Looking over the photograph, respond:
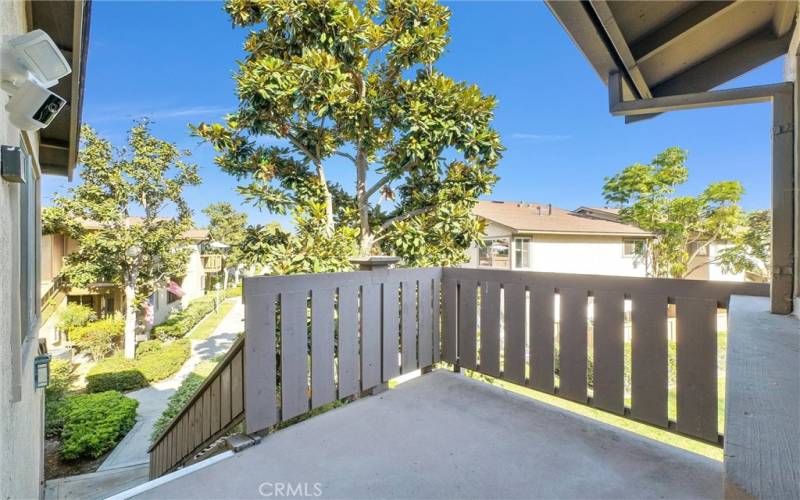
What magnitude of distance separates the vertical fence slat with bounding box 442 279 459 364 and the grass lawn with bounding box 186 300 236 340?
559 inches

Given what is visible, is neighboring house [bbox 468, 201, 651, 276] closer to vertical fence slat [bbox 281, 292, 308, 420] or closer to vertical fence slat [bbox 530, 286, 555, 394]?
vertical fence slat [bbox 530, 286, 555, 394]

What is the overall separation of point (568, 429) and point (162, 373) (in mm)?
11774

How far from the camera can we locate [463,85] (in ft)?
17.2

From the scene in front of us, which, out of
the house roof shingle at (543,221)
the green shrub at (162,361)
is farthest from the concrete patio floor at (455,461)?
the house roof shingle at (543,221)

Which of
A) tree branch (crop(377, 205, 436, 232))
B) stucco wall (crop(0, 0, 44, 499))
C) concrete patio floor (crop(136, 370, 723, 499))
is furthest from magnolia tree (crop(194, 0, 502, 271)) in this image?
stucco wall (crop(0, 0, 44, 499))

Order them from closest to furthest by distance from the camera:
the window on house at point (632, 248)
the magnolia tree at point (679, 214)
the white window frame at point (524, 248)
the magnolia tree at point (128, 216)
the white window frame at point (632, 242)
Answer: the magnolia tree at point (128, 216)
the magnolia tree at point (679, 214)
the white window frame at point (524, 248)
the white window frame at point (632, 242)
the window on house at point (632, 248)

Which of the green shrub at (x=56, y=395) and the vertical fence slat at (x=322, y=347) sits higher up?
the vertical fence slat at (x=322, y=347)

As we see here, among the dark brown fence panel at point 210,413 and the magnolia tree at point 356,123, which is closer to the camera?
the dark brown fence panel at point 210,413

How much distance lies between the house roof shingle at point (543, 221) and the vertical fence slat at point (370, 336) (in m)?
11.1

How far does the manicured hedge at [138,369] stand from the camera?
9671mm

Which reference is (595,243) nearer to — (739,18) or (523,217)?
(523,217)

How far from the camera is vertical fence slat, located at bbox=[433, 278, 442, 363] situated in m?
3.47

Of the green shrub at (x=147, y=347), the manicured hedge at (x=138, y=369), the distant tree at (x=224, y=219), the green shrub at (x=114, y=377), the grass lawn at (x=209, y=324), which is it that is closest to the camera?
the green shrub at (x=114, y=377)

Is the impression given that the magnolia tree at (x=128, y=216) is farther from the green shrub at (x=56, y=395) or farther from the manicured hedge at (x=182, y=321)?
the manicured hedge at (x=182, y=321)
